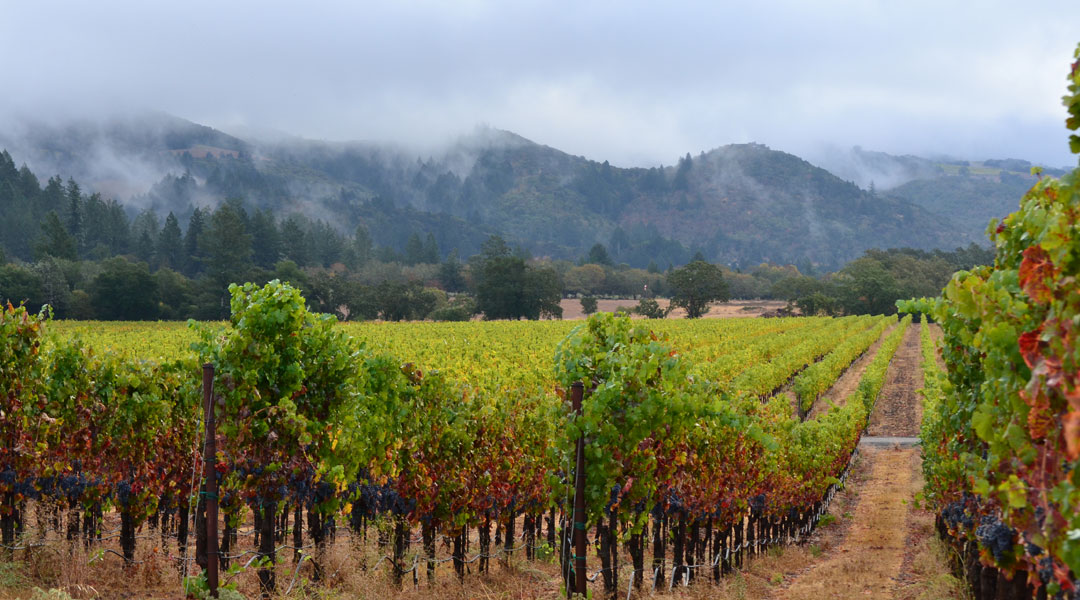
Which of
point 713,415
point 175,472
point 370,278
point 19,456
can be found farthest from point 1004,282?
point 370,278

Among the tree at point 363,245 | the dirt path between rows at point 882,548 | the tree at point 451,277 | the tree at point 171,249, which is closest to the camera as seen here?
the dirt path between rows at point 882,548

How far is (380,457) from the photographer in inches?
356

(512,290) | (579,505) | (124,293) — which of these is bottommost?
(579,505)

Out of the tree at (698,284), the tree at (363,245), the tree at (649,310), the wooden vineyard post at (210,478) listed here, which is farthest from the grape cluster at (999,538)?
the tree at (363,245)

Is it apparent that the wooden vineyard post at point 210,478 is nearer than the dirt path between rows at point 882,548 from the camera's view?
Yes

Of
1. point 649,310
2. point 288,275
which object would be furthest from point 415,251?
point 288,275

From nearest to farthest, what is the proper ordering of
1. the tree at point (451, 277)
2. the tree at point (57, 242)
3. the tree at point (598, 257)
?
the tree at point (57, 242)
the tree at point (451, 277)
the tree at point (598, 257)

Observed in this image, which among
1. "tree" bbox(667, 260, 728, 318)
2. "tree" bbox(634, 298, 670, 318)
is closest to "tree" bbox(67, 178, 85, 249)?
"tree" bbox(634, 298, 670, 318)

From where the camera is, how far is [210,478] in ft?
22.9

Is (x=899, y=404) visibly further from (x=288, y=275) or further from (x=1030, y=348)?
(x=288, y=275)

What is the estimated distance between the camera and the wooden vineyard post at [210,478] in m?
6.97

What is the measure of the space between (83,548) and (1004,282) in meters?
9.27

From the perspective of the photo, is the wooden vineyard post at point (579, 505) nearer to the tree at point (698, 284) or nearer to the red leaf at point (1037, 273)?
the red leaf at point (1037, 273)

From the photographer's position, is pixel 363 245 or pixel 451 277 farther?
pixel 363 245
